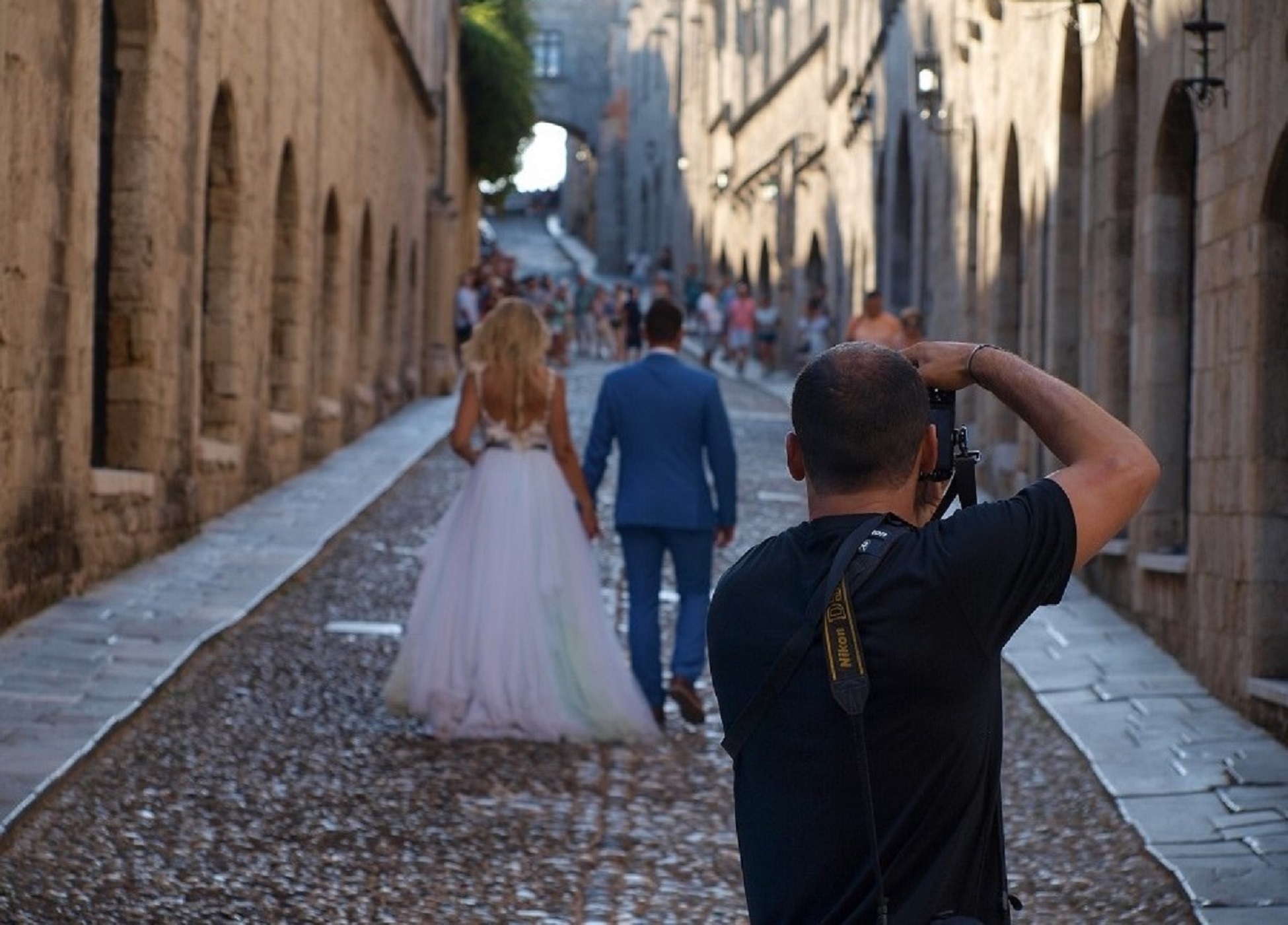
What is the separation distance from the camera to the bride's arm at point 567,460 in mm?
8828

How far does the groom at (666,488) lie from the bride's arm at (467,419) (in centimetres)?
48

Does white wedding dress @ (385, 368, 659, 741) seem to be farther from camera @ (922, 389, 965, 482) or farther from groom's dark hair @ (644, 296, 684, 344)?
camera @ (922, 389, 965, 482)

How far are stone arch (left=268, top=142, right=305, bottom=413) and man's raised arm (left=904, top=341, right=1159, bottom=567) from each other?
48.1 feet

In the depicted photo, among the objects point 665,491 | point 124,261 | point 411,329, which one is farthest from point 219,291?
point 411,329

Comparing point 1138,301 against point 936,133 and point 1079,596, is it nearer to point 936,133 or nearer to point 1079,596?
point 1079,596

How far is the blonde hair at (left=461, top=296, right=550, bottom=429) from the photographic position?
868cm

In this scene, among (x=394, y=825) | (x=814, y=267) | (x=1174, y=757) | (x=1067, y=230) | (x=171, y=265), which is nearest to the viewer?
(x=394, y=825)

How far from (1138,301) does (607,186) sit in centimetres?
5917

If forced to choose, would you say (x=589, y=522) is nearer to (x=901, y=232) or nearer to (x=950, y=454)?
(x=950, y=454)

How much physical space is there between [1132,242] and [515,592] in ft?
17.3

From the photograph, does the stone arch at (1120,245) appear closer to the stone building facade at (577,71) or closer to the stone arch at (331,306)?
the stone arch at (331,306)

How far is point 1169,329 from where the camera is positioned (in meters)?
11.1

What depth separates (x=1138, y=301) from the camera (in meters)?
11.4

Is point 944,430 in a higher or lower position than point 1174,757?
higher
